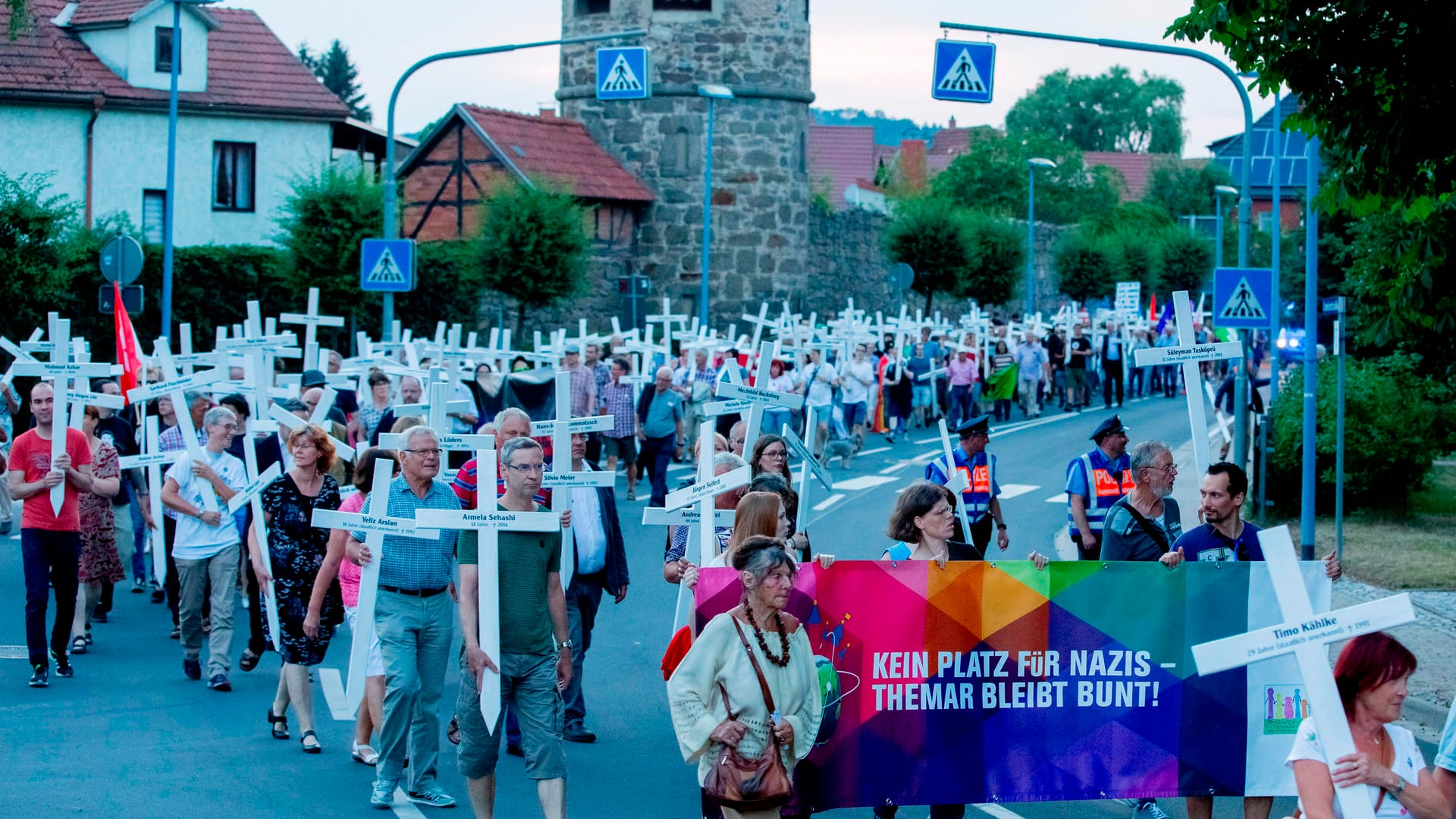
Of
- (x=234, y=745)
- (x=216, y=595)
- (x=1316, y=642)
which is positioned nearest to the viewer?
(x=1316, y=642)

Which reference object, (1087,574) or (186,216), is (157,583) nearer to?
(1087,574)

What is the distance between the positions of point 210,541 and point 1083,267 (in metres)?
54.9

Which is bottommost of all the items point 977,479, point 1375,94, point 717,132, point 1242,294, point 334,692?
point 334,692

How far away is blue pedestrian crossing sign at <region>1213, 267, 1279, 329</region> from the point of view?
19047 millimetres

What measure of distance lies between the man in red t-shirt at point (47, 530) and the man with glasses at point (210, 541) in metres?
0.65

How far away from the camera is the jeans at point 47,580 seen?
1055 centimetres

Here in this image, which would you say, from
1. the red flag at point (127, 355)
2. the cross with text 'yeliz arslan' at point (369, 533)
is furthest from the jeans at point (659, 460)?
the cross with text 'yeliz arslan' at point (369, 533)

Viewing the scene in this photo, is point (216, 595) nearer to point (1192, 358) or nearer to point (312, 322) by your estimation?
point (1192, 358)

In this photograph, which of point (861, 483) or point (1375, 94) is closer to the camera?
point (1375, 94)

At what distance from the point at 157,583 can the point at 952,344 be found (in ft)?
74.2

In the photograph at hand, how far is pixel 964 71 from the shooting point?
64.0ft

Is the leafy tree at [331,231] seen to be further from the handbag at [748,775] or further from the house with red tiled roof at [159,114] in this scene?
the handbag at [748,775]

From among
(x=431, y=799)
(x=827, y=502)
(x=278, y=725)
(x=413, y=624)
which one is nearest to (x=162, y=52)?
(x=827, y=502)

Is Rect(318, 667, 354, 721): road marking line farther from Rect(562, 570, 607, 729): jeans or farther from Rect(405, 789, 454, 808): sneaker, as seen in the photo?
Rect(405, 789, 454, 808): sneaker
